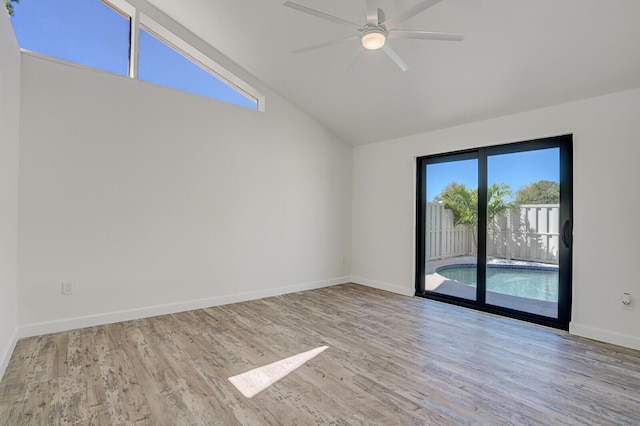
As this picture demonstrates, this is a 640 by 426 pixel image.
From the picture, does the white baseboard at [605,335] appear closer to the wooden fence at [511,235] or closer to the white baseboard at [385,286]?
the wooden fence at [511,235]

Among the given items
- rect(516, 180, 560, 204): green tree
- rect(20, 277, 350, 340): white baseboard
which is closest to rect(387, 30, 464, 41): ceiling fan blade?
rect(516, 180, 560, 204): green tree

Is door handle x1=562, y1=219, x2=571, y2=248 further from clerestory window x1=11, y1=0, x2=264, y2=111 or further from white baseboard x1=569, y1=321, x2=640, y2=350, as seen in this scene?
clerestory window x1=11, y1=0, x2=264, y2=111

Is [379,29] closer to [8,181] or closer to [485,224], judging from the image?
[485,224]

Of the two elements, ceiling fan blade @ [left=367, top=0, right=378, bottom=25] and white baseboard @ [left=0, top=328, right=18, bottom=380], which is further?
white baseboard @ [left=0, top=328, right=18, bottom=380]

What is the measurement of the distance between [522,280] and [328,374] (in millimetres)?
2761

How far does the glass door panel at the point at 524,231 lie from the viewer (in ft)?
11.8

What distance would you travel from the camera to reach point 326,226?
17.8ft

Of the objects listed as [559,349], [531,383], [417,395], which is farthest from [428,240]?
[417,395]

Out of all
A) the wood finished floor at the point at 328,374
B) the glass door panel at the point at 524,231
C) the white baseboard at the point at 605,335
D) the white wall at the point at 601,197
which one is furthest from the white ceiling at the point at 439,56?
the wood finished floor at the point at 328,374

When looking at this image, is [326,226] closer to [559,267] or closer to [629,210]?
[559,267]

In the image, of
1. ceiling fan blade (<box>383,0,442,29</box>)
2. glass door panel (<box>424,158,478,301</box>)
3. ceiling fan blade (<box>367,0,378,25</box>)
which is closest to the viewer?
ceiling fan blade (<box>383,0,442,29</box>)

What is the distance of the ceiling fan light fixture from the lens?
2.49 m

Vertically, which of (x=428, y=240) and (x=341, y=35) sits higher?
(x=341, y=35)

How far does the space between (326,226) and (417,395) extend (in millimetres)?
3436
